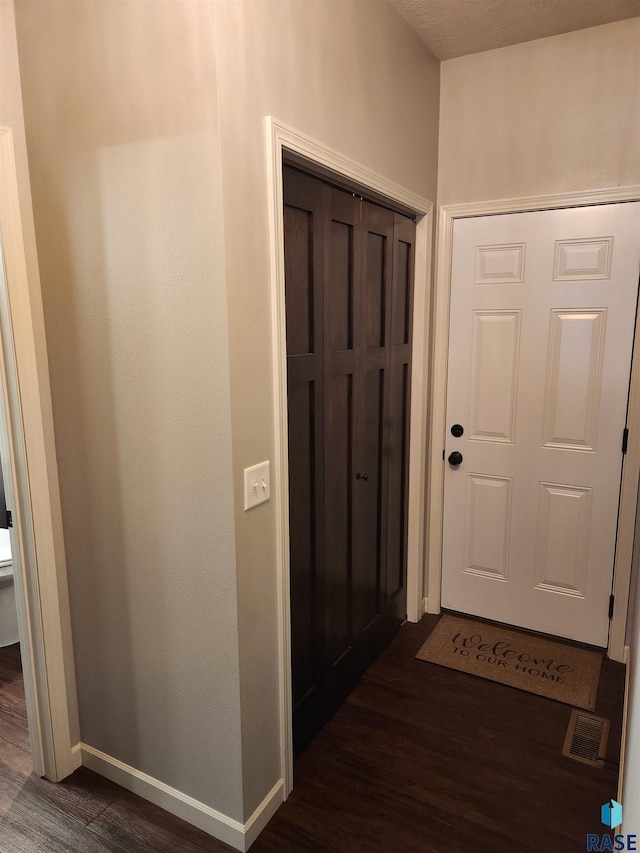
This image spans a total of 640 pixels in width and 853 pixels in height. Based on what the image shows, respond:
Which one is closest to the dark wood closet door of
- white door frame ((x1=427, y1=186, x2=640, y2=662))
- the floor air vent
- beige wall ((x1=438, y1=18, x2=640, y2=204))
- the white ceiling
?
white door frame ((x1=427, y1=186, x2=640, y2=662))

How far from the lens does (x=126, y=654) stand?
184cm

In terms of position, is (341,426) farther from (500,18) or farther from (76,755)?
(500,18)

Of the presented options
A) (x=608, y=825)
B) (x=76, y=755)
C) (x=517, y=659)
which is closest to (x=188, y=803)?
(x=76, y=755)

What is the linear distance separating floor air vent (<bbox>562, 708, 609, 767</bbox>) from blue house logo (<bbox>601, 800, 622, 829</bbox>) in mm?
188

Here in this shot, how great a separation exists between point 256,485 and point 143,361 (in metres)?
0.47

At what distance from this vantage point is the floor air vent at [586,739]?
205 cm

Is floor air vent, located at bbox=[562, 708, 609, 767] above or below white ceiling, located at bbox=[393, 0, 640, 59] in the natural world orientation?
below

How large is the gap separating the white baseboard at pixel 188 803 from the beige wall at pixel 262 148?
57 millimetres

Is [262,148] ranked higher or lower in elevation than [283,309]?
higher

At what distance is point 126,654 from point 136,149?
1.49 metres

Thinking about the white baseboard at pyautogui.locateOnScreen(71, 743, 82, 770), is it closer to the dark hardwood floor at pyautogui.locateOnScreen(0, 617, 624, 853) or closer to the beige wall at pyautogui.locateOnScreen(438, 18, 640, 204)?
the dark hardwood floor at pyautogui.locateOnScreen(0, 617, 624, 853)

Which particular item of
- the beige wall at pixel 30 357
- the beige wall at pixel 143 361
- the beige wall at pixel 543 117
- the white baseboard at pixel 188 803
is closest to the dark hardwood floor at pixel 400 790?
the white baseboard at pixel 188 803

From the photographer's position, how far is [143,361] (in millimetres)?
1612

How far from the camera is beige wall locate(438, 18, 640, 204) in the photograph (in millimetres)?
2322
